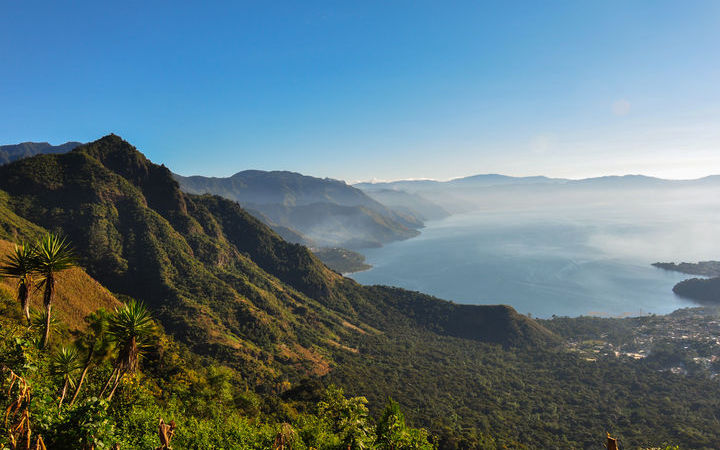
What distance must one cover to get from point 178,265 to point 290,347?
51.3 meters

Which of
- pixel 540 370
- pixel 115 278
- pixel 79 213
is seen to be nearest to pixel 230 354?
pixel 115 278

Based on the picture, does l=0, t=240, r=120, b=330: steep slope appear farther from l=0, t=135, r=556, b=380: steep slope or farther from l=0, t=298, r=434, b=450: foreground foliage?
l=0, t=298, r=434, b=450: foreground foliage

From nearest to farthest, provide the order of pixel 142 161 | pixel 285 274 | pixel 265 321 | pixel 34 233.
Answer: pixel 34 233 < pixel 265 321 < pixel 142 161 < pixel 285 274

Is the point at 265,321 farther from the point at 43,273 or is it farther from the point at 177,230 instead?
the point at 43,273

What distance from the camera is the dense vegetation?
75.8 m

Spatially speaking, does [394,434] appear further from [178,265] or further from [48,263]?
[178,265]

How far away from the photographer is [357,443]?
57.6ft

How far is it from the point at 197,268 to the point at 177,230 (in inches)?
1042

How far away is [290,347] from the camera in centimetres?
11356

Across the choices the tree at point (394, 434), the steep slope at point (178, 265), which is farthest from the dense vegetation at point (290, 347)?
the tree at point (394, 434)

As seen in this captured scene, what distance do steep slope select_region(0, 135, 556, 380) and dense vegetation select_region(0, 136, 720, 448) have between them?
1.78ft

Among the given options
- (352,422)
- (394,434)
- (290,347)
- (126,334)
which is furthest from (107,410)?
(290,347)

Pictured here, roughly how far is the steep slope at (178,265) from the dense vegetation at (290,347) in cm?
54

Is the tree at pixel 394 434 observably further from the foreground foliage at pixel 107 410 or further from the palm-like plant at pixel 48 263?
the palm-like plant at pixel 48 263
